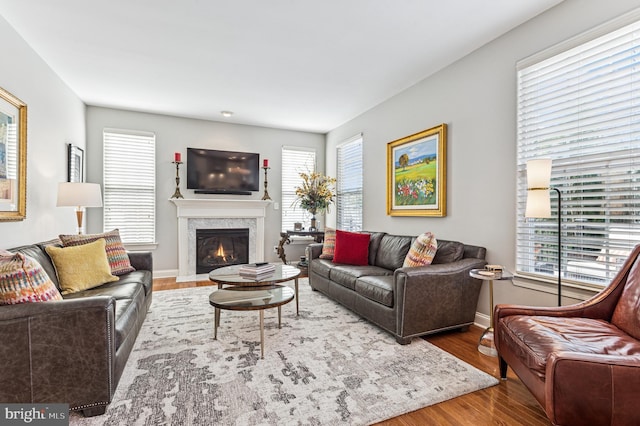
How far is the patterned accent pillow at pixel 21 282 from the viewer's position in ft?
5.09

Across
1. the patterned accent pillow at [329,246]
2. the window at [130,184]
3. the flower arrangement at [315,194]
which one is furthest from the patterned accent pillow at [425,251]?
the window at [130,184]

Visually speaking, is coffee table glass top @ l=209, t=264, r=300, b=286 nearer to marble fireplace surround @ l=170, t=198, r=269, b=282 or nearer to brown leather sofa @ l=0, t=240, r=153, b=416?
brown leather sofa @ l=0, t=240, r=153, b=416

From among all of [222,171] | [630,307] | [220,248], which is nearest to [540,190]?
[630,307]

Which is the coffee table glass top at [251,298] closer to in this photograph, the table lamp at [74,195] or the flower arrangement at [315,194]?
the table lamp at [74,195]

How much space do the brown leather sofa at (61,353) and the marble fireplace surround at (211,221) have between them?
11.4 feet

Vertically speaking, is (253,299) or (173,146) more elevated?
(173,146)

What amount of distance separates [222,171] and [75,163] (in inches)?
79.1

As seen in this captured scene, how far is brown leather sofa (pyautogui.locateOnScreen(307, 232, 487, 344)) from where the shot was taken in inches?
100

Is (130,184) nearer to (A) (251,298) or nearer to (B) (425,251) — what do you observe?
(A) (251,298)

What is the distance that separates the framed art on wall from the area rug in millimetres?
2350

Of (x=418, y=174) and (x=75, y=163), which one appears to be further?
(x=75, y=163)

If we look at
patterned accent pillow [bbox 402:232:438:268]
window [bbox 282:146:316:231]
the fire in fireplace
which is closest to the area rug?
patterned accent pillow [bbox 402:232:438:268]

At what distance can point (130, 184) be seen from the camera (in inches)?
195

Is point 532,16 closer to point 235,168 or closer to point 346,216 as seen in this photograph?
point 346,216
